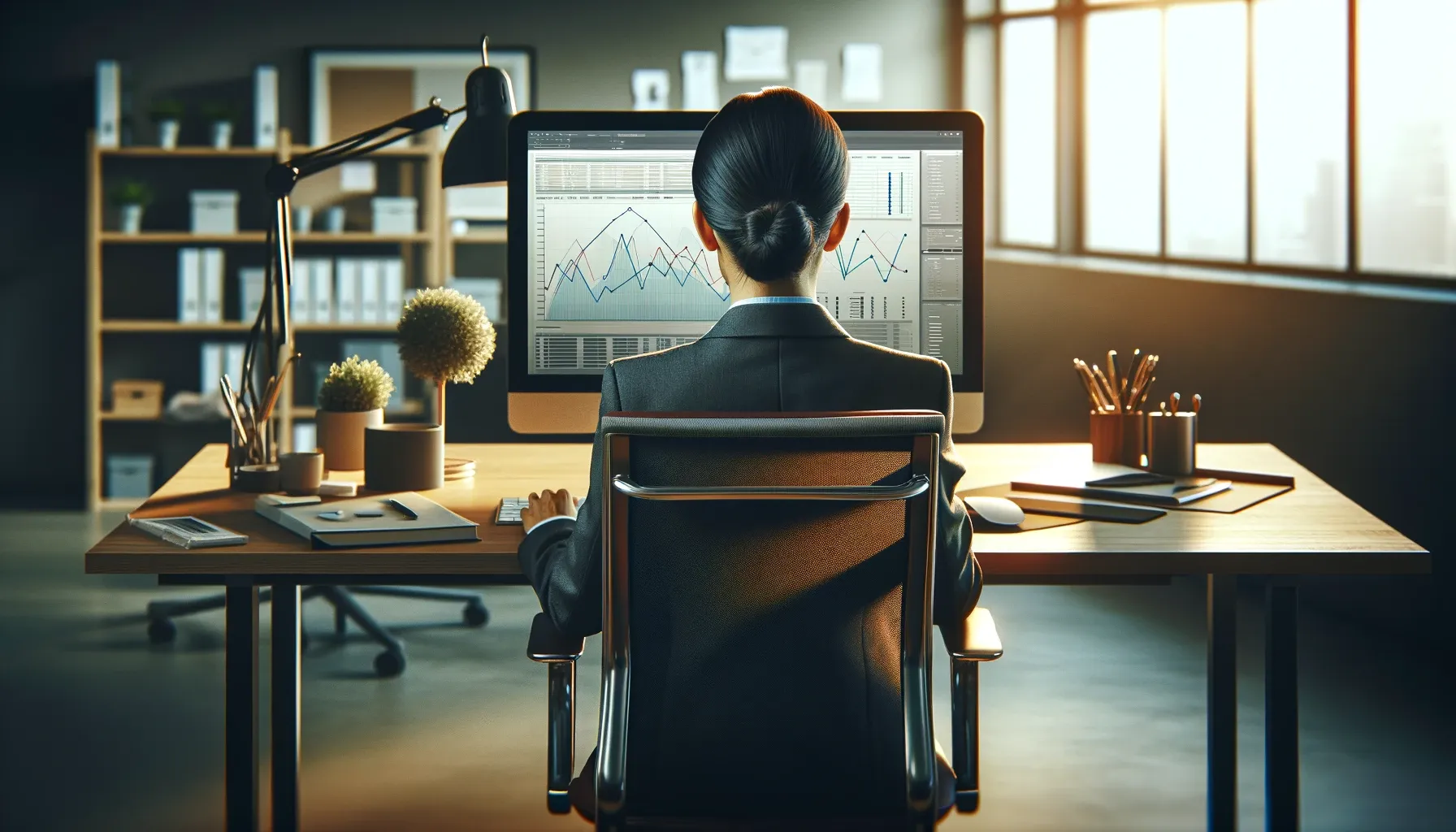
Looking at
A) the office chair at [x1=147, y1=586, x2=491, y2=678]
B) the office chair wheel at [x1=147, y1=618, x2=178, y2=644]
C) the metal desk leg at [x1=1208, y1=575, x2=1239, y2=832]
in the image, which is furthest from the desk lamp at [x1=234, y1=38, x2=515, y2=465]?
the office chair wheel at [x1=147, y1=618, x2=178, y2=644]

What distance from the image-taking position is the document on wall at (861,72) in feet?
20.0

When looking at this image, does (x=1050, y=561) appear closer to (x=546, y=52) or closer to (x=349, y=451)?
(x=349, y=451)

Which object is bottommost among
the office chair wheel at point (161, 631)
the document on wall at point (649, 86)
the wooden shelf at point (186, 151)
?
the office chair wheel at point (161, 631)

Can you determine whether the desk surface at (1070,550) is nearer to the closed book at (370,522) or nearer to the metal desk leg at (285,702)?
the closed book at (370,522)

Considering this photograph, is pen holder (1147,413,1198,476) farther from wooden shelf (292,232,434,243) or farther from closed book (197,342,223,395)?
closed book (197,342,223,395)

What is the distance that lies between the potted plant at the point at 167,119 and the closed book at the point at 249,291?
583 millimetres

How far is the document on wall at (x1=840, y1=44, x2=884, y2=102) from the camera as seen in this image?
6.09 m

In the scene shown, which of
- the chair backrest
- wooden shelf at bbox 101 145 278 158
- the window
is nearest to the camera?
the chair backrest

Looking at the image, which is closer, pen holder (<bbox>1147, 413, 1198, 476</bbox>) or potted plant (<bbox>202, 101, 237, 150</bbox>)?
pen holder (<bbox>1147, 413, 1198, 476</bbox>)

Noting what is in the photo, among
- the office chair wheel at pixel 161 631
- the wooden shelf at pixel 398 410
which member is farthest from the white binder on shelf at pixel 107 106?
the office chair wheel at pixel 161 631

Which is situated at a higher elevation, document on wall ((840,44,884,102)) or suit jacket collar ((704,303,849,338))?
document on wall ((840,44,884,102))

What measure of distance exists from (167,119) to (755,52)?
2.48m

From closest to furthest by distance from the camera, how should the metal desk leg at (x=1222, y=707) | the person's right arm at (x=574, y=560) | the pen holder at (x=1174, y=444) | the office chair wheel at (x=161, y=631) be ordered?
the person's right arm at (x=574, y=560)
the metal desk leg at (x=1222, y=707)
the pen holder at (x=1174, y=444)
the office chair wheel at (x=161, y=631)

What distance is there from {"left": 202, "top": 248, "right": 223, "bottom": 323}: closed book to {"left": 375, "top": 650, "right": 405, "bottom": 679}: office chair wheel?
2867mm
